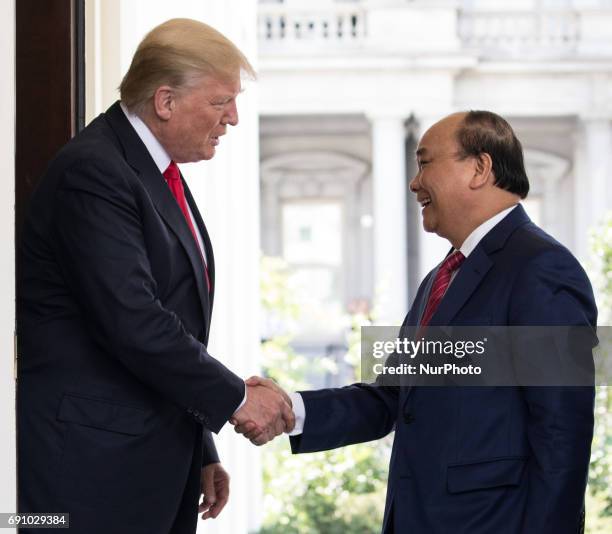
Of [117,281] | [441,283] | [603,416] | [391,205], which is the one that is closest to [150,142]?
[117,281]

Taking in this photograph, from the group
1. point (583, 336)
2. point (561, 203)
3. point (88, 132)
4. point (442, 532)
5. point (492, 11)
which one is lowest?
point (442, 532)

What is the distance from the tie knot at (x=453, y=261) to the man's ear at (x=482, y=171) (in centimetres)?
16

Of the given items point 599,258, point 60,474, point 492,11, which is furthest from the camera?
point 492,11

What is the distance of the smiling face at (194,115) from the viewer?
2.32 metres

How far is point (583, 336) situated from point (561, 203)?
48.6 feet

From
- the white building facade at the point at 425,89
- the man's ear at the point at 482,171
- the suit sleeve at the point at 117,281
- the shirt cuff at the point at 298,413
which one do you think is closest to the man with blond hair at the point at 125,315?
the suit sleeve at the point at 117,281

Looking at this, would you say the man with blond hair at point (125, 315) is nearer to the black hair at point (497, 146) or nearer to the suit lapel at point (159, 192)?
the suit lapel at point (159, 192)

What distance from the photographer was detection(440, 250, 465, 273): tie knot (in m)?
2.45

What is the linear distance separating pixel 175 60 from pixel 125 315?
557 millimetres

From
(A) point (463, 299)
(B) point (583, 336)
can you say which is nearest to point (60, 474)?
(A) point (463, 299)

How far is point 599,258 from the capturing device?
25.2ft

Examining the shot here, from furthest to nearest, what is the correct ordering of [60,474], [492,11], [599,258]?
[492,11], [599,258], [60,474]

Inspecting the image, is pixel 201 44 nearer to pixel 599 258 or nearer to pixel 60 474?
pixel 60 474

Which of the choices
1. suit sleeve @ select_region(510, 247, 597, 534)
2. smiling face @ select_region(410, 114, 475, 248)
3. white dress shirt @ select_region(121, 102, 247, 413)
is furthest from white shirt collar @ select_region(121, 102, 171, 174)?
suit sleeve @ select_region(510, 247, 597, 534)
